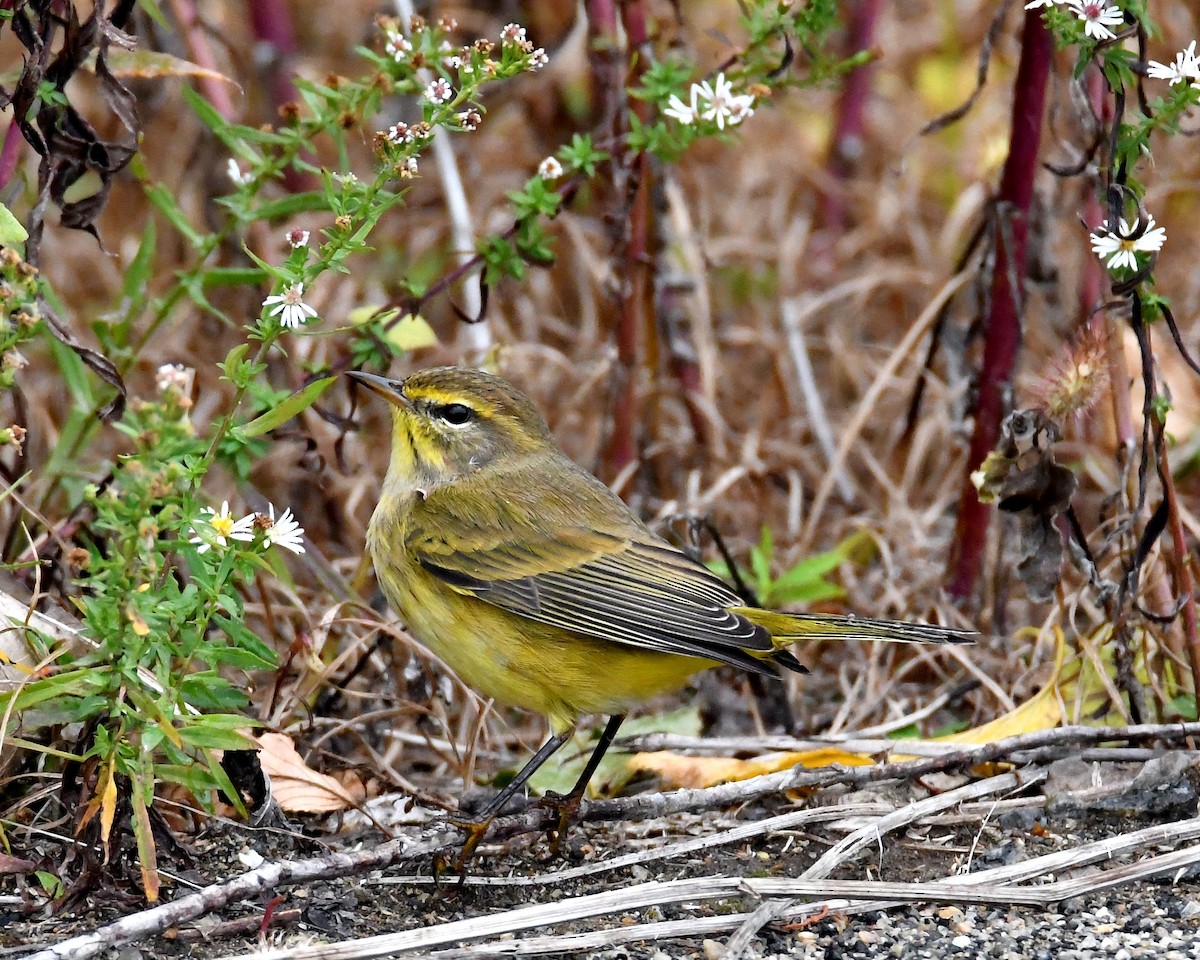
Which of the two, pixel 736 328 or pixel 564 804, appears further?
pixel 736 328

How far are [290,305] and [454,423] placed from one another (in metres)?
1.44

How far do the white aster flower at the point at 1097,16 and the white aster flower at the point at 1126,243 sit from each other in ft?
1.37

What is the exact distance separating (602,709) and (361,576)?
3.47 ft

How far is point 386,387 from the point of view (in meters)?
4.04

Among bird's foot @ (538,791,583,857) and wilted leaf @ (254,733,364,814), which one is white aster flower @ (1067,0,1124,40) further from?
wilted leaf @ (254,733,364,814)

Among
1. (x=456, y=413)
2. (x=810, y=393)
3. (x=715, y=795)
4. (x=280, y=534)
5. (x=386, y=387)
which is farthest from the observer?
(x=810, y=393)

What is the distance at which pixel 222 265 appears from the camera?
513 centimetres

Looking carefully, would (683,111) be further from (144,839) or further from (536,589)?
(144,839)

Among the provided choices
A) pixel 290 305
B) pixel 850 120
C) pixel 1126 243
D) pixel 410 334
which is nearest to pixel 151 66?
pixel 410 334

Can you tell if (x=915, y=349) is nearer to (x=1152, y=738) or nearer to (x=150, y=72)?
(x=1152, y=738)

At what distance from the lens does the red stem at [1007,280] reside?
418 centimetres

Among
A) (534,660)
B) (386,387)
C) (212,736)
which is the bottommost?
(212,736)

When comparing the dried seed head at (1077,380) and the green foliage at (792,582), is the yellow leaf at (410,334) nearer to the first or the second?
the green foliage at (792,582)

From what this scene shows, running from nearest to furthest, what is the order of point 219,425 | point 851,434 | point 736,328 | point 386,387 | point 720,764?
point 219,425 < point 720,764 < point 386,387 < point 851,434 < point 736,328
